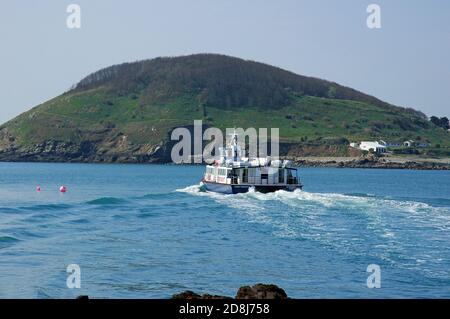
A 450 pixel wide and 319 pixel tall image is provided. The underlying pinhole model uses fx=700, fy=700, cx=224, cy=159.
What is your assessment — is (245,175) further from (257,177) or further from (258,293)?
(258,293)

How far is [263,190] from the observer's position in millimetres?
70500

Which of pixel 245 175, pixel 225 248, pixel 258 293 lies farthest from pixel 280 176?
pixel 258 293

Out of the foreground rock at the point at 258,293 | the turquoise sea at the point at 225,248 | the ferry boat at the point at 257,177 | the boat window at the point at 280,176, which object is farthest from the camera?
the boat window at the point at 280,176

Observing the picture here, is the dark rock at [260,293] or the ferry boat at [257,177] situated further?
the ferry boat at [257,177]

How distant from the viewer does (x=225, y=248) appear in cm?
3522

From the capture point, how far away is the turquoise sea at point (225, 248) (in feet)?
80.3

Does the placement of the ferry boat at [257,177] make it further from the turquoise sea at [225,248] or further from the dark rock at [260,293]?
the dark rock at [260,293]

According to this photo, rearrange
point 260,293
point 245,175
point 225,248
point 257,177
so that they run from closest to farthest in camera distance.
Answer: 1. point 260,293
2. point 225,248
3. point 257,177
4. point 245,175

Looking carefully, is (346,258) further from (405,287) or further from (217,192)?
(217,192)

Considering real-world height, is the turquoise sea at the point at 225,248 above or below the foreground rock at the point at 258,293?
below

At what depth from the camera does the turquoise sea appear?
24.5m

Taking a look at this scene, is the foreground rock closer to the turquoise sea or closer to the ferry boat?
the turquoise sea

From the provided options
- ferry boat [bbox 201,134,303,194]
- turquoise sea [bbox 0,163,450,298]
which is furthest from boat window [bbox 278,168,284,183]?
turquoise sea [bbox 0,163,450,298]

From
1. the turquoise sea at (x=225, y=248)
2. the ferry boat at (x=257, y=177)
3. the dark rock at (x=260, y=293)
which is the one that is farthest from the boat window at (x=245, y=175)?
the dark rock at (x=260, y=293)
